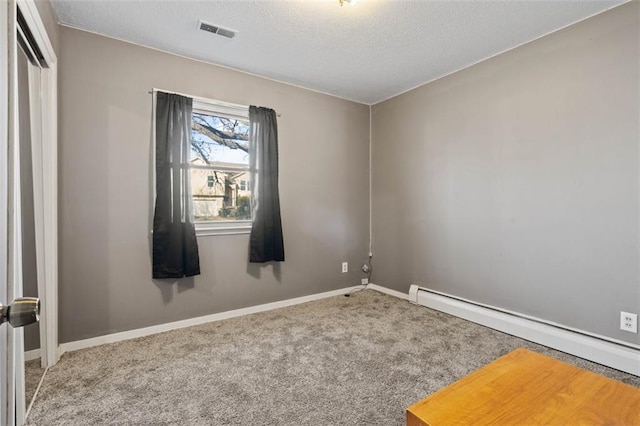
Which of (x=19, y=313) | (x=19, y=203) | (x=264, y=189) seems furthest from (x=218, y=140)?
(x=19, y=313)

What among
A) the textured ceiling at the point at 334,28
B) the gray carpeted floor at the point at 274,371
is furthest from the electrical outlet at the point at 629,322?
the textured ceiling at the point at 334,28

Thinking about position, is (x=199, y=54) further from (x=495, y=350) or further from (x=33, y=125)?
(x=495, y=350)

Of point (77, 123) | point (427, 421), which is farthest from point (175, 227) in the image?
point (427, 421)

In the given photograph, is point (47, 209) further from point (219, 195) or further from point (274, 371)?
point (274, 371)

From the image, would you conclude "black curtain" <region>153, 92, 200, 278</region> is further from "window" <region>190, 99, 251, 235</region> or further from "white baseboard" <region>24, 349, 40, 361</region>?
"white baseboard" <region>24, 349, 40, 361</region>

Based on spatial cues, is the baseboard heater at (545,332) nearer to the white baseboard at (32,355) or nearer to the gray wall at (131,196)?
the gray wall at (131,196)

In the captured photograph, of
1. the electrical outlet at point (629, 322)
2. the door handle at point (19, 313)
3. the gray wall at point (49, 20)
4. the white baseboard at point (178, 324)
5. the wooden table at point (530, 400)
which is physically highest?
the gray wall at point (49, 20)

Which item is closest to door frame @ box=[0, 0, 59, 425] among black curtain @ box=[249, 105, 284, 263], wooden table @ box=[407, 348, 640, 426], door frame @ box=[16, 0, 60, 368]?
door frame @ box=[16, 0, 60, 368]

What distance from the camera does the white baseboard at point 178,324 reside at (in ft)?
7.70

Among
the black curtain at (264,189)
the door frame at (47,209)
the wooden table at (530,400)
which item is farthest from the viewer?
the black curtain at (264,189)

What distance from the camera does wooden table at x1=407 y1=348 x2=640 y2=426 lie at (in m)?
0.97

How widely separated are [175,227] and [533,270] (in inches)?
114

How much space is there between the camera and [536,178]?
246 cm

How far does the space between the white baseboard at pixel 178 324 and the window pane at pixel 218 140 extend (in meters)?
1.40
